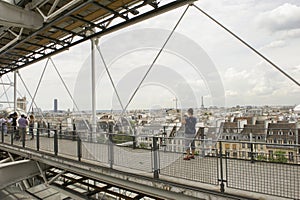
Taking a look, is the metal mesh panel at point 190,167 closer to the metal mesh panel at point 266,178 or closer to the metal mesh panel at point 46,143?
the metal mesh panel at point 266,178

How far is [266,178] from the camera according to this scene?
3480 mm

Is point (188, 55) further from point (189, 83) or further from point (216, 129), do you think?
point (216, 129)

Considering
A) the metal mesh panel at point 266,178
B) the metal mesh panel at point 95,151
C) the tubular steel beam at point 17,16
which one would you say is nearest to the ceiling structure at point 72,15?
the tubular steel beam at point 17,16

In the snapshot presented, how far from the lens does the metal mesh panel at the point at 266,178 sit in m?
3.13

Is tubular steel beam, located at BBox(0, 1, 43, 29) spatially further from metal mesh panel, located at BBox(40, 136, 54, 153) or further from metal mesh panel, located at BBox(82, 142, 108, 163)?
metal mesh panel, located at BBox(82, 142, 108, 163)

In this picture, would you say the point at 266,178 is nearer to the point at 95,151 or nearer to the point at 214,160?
the point at 214,160

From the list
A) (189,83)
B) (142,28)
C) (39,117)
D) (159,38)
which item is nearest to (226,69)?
(189,83)

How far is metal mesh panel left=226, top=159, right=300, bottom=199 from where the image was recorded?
313 centimetres

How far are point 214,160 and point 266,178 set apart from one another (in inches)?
41.9

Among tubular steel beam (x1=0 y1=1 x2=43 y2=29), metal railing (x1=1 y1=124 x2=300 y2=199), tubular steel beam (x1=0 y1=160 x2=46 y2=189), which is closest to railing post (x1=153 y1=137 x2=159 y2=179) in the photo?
metal railing (x1=1 y1=124 x2=300 y2=199)

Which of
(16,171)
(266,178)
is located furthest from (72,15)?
(266,178)

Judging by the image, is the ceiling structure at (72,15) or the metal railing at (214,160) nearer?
the metal railing at (214,160)

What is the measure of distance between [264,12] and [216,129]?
3017mm

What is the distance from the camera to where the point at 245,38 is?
210 inches
